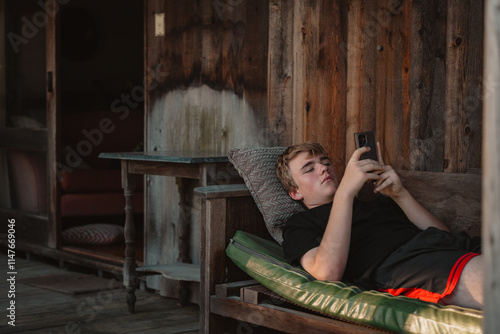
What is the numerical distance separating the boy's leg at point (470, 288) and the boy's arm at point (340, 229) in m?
0.35

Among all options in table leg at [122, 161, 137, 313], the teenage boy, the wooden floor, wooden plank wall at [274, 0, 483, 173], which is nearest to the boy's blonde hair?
the teenage boy

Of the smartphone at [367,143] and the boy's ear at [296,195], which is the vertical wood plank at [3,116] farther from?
the smartphone at [367,143]

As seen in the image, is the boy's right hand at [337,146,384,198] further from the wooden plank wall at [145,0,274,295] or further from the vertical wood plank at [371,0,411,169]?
the wooden plank wall at [145,0,274,295]

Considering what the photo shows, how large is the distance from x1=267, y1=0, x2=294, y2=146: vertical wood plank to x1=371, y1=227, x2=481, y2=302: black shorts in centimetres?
115

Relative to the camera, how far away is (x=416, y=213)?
2590 millimetres

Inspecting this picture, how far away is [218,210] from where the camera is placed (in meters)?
2.69

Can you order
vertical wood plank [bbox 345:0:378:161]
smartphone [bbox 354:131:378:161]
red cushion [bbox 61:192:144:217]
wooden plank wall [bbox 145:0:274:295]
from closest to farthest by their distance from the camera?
smartphone [bbox 354:131:378:161] → vertical wood plank [bbox 345:0:378:161] → wooden plank wall [bbox 145:0:274:295] → red cushion [bbox 61:192:144:217]

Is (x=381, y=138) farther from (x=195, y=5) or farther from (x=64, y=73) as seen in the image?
(x=64, y=73)

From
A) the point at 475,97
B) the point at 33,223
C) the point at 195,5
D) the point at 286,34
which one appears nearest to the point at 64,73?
the point at 33,223

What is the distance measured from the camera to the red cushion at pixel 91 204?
5.34 m

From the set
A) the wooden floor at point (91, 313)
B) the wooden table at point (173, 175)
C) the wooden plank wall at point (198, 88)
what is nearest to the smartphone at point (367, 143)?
the wooden table at point (173, 175)

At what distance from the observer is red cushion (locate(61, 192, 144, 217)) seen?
534 centimetres

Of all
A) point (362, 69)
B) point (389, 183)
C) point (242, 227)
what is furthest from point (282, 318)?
point (362, 69)

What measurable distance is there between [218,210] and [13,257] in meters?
3.08
